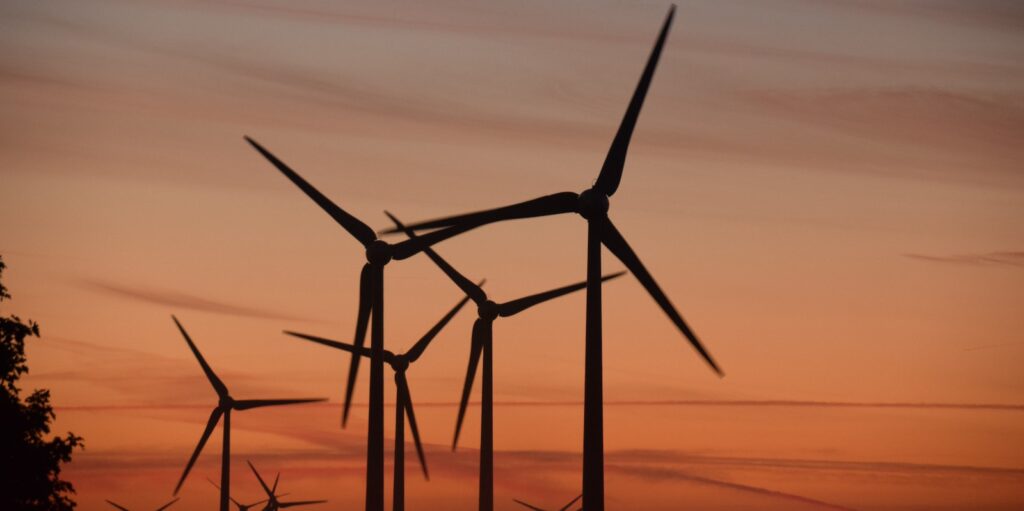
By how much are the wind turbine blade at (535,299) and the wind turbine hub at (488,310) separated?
37 centimetres

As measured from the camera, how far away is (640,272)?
259ft

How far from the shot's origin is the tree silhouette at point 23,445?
81188 millimetres

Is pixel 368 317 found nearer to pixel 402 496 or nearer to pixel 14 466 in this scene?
pixel 402 496

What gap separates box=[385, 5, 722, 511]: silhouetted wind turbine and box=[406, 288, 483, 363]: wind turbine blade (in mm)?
34096

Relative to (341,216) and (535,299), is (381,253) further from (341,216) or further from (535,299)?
(535,299)

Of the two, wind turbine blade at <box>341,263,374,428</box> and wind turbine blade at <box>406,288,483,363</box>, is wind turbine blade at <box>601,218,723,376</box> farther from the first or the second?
wind turbine blade at <box>406,288,483,363</box>

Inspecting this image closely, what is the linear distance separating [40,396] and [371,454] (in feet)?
57.7

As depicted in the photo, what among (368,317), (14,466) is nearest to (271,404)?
(368,317)

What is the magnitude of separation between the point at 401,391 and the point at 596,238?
1836 inches

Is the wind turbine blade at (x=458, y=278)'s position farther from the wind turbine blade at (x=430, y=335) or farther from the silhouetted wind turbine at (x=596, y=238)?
the silhouetted wind turbine at (x=596, y=238)

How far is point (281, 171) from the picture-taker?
327 ft

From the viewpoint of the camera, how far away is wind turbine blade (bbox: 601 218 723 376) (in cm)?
7301

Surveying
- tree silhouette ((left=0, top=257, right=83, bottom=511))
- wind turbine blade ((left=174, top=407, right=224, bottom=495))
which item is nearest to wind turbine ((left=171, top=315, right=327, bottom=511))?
wind turbine blade ((left=174, top=407, right=224, bottom=495))

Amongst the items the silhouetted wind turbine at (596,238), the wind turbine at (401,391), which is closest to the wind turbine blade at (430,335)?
the wind turbine at (401,391)
